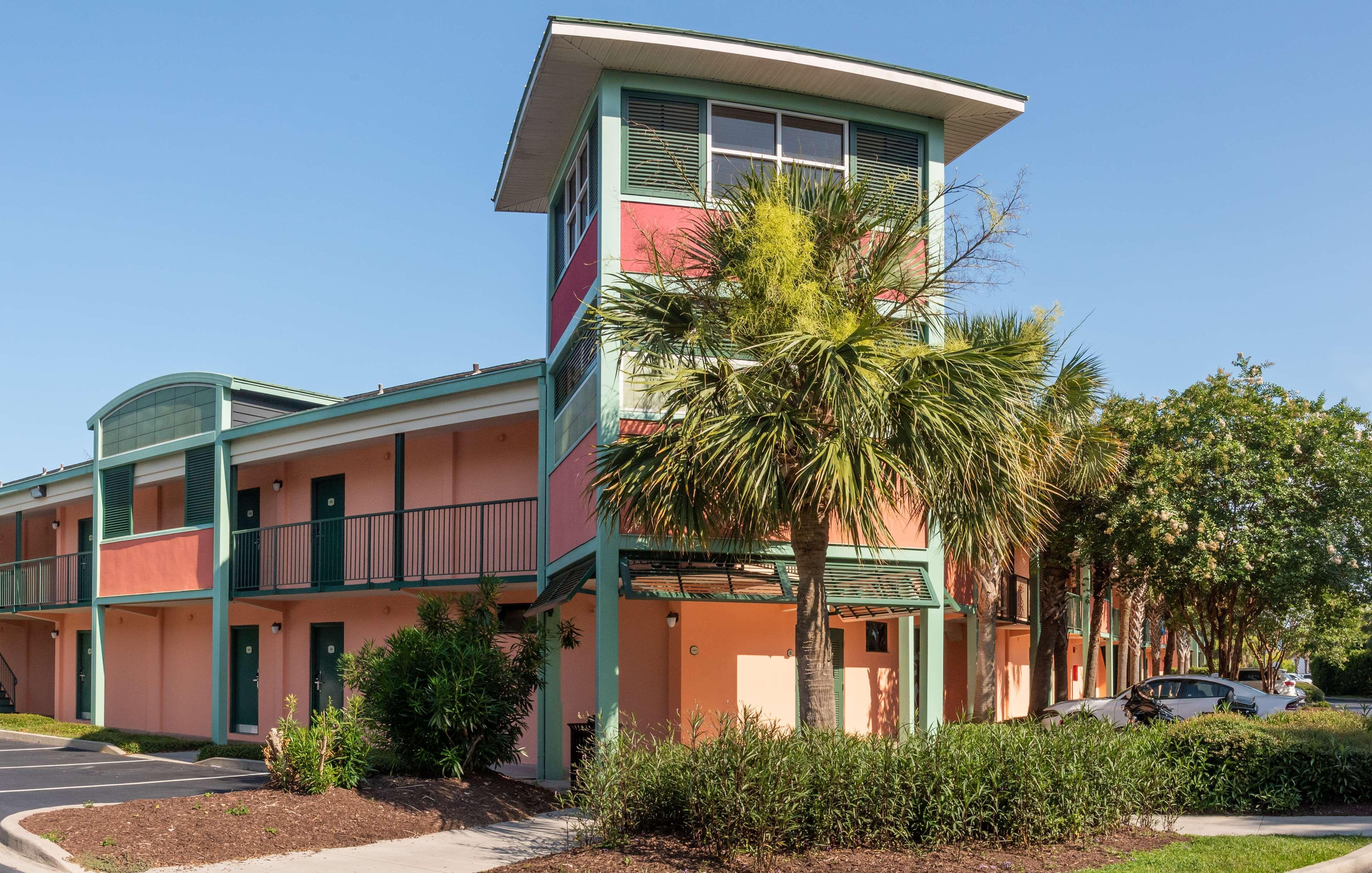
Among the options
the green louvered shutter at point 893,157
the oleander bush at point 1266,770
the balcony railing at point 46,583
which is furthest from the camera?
the balcony railing at point 46,583

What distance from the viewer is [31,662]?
32.7 m

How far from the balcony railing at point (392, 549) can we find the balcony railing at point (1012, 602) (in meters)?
10.4

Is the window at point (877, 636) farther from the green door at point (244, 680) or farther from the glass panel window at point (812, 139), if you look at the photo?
the green door at point (244, 680)

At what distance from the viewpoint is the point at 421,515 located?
64.0ft

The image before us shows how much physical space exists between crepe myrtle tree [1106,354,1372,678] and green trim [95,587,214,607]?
56.0 feet

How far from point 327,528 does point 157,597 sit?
4202 mm

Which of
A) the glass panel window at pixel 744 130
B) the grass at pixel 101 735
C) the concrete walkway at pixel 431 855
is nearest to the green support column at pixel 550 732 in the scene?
the concrete walkway at pixel 431 855

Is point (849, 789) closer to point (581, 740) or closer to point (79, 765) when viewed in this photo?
point (581, 740)

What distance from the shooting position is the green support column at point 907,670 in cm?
1502

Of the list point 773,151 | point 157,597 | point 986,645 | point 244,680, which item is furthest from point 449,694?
point 157,597

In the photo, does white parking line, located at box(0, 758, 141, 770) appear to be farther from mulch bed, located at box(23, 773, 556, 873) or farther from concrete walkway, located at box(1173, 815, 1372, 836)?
concrete walkway, located at box(1173, 815, 1372, 836)

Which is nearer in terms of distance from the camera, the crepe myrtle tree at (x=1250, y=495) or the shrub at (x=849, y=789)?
the shrub at (x=849, y=789)

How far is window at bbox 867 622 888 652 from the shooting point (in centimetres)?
1911

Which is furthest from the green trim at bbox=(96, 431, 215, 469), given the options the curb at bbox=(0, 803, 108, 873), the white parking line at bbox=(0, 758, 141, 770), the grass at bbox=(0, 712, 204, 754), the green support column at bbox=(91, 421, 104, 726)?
the curb at bbox=(0, 803, 108, 873)
